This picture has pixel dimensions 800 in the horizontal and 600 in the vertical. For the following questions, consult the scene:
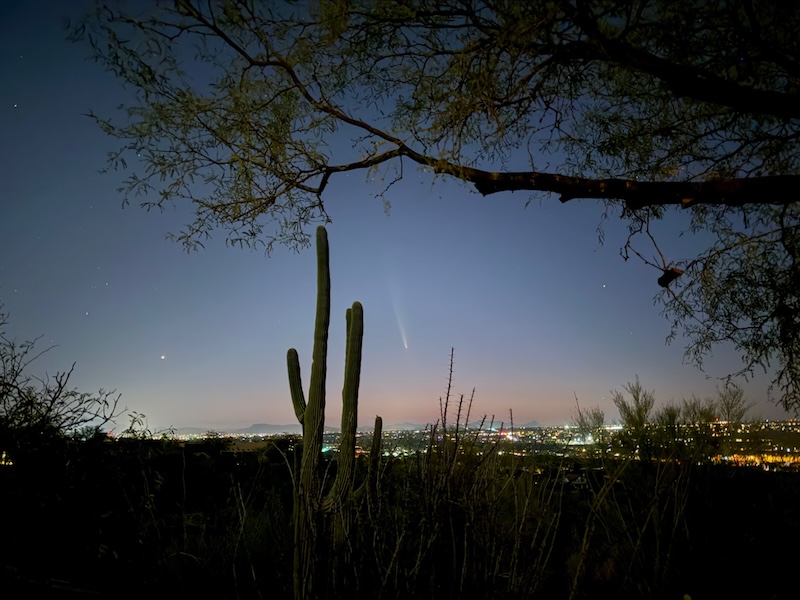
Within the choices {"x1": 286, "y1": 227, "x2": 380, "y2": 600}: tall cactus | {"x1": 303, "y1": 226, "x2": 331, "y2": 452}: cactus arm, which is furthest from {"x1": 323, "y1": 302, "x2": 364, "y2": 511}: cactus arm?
{"x1": 303, "y1": 226, "x2": 331, "y2": 452}: cactus arm

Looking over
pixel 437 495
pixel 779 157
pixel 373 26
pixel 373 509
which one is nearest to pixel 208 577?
pixel 373 509

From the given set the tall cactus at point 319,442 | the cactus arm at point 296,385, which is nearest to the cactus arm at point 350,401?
the tall cactus at point 319,442

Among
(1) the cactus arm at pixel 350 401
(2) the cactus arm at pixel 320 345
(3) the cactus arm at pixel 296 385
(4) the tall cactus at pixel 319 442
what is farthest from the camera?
(3) the cactus arm at pixel 296 385

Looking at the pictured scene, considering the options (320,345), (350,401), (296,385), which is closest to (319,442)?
(350,401)

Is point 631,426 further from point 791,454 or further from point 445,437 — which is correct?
point 445,437

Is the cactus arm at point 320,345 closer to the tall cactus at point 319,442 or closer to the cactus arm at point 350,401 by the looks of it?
the tall cactus at point 319,442

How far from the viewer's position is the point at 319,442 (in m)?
4.07

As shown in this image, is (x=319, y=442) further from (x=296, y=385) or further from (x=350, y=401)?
(x=296, y=385)

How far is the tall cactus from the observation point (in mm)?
2537

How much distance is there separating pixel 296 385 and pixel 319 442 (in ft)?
4.58

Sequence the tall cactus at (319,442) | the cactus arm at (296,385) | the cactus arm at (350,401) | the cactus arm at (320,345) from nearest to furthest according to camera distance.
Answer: the tall cactus at (319,442) < the cactus arm at (350,401) < the cactus arm at (320,345) < the cactus arm at (296,385)

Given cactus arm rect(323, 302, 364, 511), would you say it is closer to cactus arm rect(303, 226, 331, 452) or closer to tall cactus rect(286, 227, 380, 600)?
tall cactus rect(286, 227, 380, 600)

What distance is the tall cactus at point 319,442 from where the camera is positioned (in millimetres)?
2537

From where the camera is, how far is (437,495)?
2.70 m
